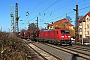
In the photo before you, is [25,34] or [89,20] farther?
[89,20]

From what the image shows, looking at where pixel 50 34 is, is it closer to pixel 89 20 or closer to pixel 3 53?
pixel 3 53

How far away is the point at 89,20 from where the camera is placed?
9175 centimetres

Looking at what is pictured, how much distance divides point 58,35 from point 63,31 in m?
1.31

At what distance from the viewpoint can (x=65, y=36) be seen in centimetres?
3922

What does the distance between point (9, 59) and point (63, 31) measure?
97.9ft

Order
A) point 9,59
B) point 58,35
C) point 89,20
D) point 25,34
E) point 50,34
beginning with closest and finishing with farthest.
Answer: point 9,59 < point 58,35 < point 50,34 < point 25,34 < point 89,20

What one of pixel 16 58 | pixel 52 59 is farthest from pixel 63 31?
pixel 16 58

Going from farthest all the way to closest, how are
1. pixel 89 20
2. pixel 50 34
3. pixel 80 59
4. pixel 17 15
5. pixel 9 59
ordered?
pixel 89 20, pixel 17 15, pixel 50 34, pixel 80 59, pixel 9 59

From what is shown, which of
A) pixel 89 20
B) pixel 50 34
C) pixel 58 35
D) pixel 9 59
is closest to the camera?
pixel 9 59

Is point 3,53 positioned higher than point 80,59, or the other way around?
point 3,53

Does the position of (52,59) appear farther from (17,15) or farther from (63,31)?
(17,15)

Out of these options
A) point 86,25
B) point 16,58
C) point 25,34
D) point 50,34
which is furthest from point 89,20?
point 16,58

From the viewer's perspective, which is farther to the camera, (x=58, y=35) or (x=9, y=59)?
(x=58, y=35)

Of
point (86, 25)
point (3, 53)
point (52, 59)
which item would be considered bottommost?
point (52, 59)
